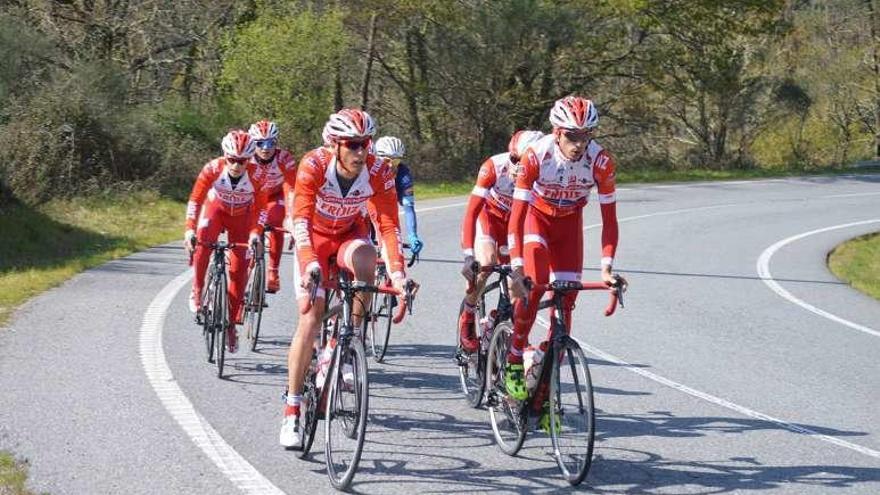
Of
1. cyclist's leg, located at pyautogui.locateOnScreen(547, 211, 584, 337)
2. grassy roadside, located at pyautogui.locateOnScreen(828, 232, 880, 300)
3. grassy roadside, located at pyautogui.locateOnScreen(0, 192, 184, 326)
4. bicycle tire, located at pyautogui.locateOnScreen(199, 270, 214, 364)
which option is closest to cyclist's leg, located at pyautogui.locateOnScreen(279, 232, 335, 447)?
cyclist's leg, located at pyautogui.locateOnScreen(547, 211, 584, 337)

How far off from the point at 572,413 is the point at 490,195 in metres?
2.91

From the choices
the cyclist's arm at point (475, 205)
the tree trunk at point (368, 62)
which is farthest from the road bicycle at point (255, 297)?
the tree trunk at point (368, 62)

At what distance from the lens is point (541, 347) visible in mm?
7125

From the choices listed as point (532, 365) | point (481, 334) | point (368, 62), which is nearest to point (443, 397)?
point (481, 334)

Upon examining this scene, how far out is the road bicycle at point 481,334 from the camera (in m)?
8.16

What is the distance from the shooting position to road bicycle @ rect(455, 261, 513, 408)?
26.8 feet

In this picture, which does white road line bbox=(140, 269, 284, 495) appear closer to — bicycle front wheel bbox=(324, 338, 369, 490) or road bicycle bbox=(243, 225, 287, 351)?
bicycle front wheel bbox=(324, 338, 369, 490)

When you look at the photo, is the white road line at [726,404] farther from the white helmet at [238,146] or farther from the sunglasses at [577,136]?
the white helmet at [238,146]

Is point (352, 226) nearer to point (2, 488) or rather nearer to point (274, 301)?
point (2, 488)

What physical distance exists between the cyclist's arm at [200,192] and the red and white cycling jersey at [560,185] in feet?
11.5

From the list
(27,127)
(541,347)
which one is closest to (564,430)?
(541,347)

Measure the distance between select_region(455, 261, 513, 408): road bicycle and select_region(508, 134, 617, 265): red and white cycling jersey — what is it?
62 cm

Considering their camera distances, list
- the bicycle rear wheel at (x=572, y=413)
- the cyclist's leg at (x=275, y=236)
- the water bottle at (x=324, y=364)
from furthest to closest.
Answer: the cyclist's leg at (x=275, y=236)
the water bottle at (x=324, y=364)
the bicycle rear wheel at (x=572, y=413)

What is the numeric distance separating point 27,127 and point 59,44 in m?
5.02
